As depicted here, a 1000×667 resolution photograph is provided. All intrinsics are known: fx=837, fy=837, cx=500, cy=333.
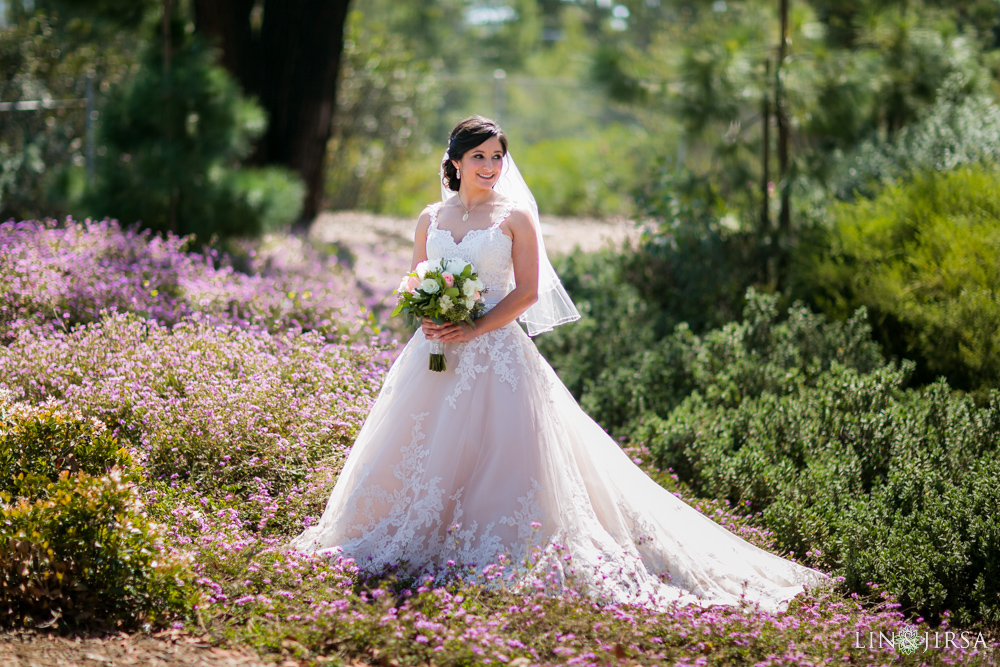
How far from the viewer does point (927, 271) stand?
5199 mm

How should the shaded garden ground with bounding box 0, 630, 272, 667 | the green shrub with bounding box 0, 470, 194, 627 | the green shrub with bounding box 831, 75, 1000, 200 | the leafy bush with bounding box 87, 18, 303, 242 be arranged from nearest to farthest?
the shaded garden ground with bounding box 0, 630, 272, 667 → the green shrub with bounding box 0, 470, 194, 627 → the green shrub with bounding box 831, 75, 1000, 200 → the leafy bush with bounding box 87, 18, 303, 242

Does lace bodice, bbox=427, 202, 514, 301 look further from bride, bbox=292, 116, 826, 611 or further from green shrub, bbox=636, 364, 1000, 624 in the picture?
green shrub, bbox=636, 364, 1000, 624

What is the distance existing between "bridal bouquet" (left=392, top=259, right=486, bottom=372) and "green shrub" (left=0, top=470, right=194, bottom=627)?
124 cm

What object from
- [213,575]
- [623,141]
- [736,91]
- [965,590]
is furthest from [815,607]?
[623,141]

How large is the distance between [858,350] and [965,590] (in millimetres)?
2089

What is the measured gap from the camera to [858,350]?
5.23 metres

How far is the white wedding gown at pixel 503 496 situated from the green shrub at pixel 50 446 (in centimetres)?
85

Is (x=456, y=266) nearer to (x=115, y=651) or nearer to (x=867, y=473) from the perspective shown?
(x=115, y=651)

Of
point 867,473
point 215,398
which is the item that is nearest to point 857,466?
point 867,473

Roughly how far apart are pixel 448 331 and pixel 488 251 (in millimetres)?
384

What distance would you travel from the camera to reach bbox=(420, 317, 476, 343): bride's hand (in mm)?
3363

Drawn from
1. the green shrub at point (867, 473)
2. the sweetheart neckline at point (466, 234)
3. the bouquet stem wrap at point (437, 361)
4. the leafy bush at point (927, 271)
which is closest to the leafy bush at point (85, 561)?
the bouquet stem wrap at point (437, 361)

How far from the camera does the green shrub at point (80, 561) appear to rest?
9.29ft

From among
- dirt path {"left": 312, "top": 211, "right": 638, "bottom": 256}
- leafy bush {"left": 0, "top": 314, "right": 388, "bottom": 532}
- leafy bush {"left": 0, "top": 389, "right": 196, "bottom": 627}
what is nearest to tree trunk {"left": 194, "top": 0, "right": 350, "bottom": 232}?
dirt path {"left": 312, "top": 211, "right": 638, "bottom": 256}
